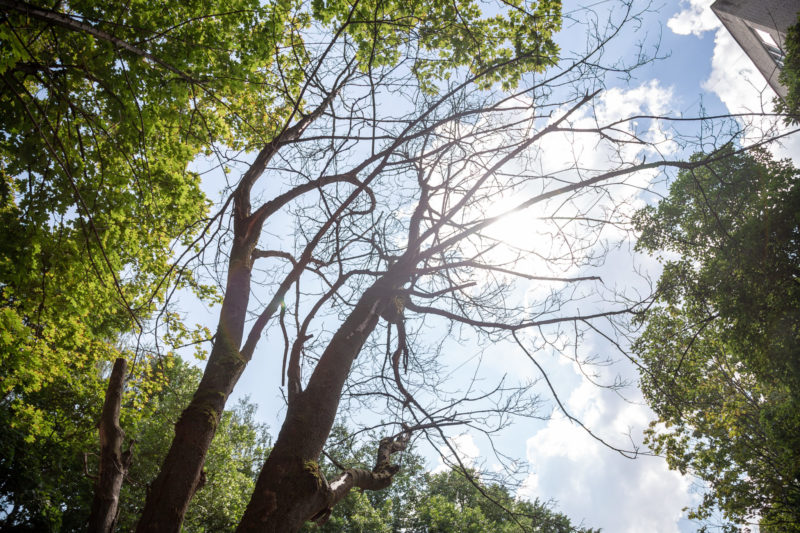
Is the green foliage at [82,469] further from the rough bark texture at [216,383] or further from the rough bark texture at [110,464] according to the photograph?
the rough bark texture at [216,383]

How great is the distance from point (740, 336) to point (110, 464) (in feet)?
36.2

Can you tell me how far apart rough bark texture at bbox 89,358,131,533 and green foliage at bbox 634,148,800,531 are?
24.7 ft

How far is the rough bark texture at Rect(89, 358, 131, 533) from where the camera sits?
129 inches

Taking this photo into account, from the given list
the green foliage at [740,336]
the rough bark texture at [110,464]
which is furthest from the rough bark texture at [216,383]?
the green foliage at [740,336]

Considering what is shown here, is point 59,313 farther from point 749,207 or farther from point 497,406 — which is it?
point 749,207

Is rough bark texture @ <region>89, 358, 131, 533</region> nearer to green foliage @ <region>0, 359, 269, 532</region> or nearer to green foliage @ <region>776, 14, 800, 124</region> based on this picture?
green foliage @ <region>0, 359, 269, 532</region>

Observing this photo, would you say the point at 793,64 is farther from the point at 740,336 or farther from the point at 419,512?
the point at 419,512

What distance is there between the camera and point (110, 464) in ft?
11.5

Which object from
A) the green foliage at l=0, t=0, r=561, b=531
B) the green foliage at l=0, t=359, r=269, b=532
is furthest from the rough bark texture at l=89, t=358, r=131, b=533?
the green foliage at l=0, t=359, r=269, b=532

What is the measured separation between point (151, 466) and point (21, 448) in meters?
3.91

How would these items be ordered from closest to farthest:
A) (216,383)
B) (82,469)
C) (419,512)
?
(216,383)
(82,469)
(419,512)

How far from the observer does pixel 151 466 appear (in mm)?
14570

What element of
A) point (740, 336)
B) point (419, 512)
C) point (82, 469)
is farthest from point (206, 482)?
point (740, 336)

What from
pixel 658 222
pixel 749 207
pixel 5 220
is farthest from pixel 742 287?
pixel 5 220
